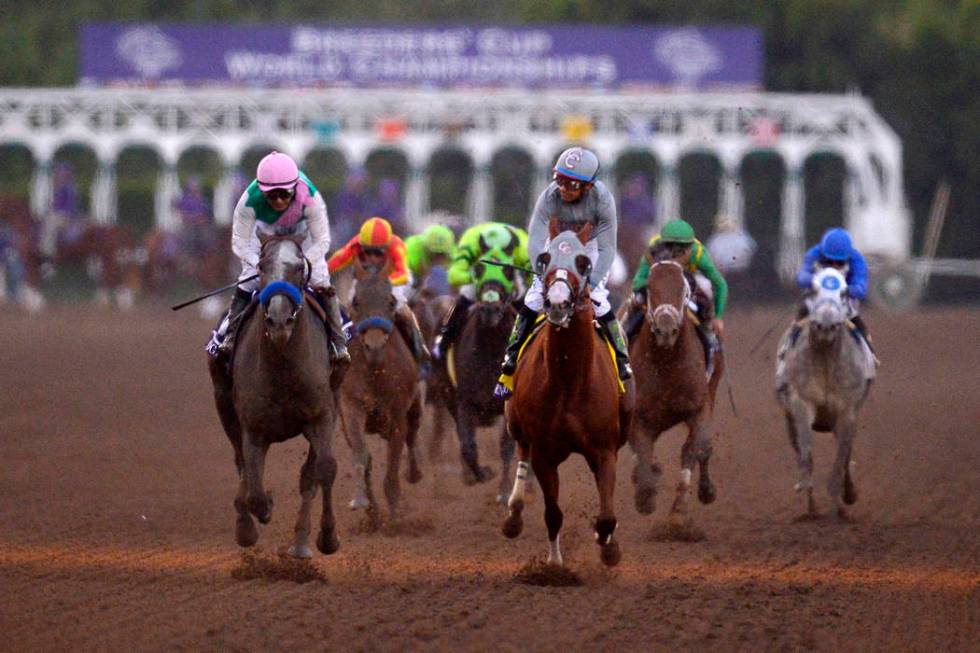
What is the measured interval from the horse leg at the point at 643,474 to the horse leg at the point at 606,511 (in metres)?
1.25

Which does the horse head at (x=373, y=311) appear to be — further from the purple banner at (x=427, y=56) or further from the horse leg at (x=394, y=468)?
the purple banner at (x=427, y=56)

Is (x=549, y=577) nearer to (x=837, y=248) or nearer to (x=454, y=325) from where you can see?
(x=454, y=325)

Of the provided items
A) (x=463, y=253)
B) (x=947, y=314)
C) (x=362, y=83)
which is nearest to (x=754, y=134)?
(x=947, y=314)

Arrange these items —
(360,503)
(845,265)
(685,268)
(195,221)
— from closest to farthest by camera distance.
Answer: (360,503) < (685,268) < (845,265) < (195,221)

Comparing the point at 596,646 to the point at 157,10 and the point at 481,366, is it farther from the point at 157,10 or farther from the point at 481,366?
the point at 157,10

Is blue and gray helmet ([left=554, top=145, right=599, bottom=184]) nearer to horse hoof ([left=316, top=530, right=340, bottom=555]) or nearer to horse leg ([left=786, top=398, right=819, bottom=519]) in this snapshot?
horse hoof ([left=316, top=530, right=340, bottom=555])

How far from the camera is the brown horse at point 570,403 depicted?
899 cm

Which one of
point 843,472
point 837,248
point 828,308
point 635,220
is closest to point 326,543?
point 843,472

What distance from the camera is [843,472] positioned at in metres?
12.1

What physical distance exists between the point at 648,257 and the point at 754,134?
24.4m

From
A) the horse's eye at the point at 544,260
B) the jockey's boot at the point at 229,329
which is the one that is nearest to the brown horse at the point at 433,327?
the jockey's boot at the point at 229,329

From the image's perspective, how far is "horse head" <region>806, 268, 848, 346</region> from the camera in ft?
40.7

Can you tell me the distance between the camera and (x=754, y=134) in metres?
35.7

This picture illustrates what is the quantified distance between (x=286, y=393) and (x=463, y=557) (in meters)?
1.51
